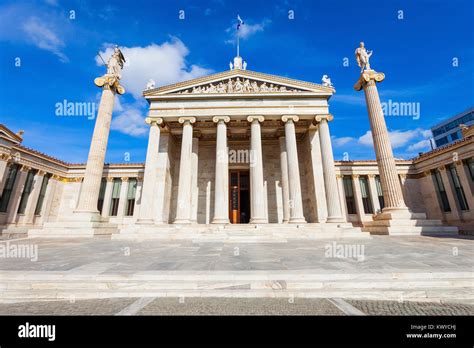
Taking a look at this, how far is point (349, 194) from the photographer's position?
28422 millimetres

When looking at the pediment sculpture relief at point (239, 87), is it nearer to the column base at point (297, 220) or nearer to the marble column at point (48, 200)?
the column base at point (297, 220)

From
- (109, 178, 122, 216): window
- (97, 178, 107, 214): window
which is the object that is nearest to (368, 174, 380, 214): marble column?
(109, 178, 122, 216): window

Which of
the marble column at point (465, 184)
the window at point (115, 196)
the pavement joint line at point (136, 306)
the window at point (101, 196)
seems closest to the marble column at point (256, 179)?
the pavement joint line at point (136, 306)

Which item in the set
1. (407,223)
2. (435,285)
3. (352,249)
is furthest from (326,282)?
(407,223)

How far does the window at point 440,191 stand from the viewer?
24.5 meters

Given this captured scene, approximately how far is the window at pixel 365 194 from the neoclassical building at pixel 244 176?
5.3 inches

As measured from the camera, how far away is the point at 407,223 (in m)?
15.2

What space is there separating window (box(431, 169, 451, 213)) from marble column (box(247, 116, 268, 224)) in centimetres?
2247

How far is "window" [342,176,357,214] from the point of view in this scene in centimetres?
2828

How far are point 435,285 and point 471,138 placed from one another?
25.4m

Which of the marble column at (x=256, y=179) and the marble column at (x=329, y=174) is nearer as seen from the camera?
the marble column at (x=256, y=179)

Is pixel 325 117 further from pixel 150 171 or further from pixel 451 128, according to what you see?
pixel 451 128

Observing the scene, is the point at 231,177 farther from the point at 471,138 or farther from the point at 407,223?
the point at 471,138
